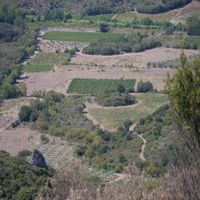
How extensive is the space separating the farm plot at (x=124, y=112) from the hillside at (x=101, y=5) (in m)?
26.3

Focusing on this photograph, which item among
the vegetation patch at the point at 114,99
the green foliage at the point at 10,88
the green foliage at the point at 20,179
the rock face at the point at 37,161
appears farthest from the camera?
the green foliage at the point at 10,88

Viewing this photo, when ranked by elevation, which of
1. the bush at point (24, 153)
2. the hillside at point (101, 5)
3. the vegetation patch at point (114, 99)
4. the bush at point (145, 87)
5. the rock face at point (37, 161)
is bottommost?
the hillside at point (101, 5)

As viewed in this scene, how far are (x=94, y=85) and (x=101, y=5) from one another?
24.7 m

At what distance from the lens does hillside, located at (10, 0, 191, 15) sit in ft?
247

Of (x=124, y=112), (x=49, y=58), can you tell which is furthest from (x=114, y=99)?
(x=49, y=58)

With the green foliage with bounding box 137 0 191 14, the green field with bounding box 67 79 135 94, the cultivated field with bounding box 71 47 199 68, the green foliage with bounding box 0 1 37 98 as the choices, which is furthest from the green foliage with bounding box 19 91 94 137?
the green foliage with bounding box 137 0 191 14

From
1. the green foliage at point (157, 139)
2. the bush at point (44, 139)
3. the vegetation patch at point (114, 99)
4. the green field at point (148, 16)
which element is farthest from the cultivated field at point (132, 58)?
the bush at point (44, 139)

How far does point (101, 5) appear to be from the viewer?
77812 millimetres

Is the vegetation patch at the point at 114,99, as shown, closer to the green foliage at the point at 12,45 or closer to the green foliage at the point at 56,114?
the green foliage at the point at 56,114

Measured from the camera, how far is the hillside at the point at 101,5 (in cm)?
7544

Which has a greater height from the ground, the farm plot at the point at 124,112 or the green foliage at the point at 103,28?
the farm plot at the point at 124,112

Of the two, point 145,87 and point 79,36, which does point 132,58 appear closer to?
point 79,36

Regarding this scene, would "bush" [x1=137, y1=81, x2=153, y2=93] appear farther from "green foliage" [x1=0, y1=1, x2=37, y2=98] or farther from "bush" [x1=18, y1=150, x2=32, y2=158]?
"bush" [x1=18, y1=150, x2=32, y2=158]

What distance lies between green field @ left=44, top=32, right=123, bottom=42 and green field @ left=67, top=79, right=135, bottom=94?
12668 mm
